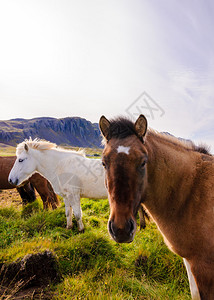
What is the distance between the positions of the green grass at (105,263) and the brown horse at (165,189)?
1.43 metres

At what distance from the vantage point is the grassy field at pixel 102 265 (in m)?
2.99

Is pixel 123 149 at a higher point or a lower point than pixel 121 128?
lower

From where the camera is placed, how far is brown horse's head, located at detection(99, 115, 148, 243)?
69.4 inches

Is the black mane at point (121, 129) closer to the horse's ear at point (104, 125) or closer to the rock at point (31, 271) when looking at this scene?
the horse's ear at point (104, 125)

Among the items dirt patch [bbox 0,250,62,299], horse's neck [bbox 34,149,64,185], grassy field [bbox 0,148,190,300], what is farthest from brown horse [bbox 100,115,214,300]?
horse's neck [bbox 34,149,64,185]

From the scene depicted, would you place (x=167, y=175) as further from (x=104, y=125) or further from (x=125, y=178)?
(x=104, y=125)

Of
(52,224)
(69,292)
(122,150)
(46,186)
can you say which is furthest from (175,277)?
(46,186)

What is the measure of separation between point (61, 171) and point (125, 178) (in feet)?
15.0

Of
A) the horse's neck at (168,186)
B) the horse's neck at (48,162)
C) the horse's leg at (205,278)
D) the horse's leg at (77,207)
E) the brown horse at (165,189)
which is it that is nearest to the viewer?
the brown horse at (165,189)

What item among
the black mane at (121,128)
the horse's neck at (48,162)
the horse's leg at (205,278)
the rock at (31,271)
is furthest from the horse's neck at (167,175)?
the horse's neck at (48,162)

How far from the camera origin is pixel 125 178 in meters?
1.85

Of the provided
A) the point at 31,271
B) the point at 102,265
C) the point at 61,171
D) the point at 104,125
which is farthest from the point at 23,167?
the point at 104,125

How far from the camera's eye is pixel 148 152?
7.26 ft

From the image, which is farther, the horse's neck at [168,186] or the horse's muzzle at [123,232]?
the horse's neck at [168,186]
